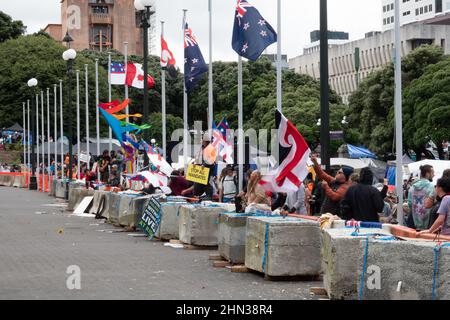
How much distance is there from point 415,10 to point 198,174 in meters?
137

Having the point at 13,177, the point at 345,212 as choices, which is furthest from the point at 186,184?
the point at 13,177

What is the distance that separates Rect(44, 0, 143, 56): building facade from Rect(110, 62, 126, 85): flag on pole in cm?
10560

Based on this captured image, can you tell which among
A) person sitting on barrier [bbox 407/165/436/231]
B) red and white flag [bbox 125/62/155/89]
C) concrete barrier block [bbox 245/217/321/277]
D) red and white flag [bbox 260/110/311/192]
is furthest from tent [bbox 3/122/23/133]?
concrete barrier block [bbox 245/217/321/277]

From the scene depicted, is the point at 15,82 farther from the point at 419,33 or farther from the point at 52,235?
the point at 52,235

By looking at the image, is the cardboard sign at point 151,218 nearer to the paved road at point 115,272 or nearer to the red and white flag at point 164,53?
the paved road at point 115,272

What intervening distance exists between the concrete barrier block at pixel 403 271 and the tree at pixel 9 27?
349ft

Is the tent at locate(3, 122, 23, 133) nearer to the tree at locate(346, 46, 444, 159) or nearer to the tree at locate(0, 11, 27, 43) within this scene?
the tree at locate(0, 11, 27, 43)

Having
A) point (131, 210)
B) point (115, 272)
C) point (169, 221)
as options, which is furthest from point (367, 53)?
point (115, 272)

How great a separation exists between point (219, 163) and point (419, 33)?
72091 mm

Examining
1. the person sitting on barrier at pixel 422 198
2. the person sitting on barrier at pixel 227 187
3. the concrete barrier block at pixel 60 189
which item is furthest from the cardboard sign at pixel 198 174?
the concrete barrier block at pixel 60 189

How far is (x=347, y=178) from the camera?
17531 millimetres

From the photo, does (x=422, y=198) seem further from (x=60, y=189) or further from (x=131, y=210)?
(x=60, y=189)

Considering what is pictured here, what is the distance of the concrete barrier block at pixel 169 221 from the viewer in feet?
75.5

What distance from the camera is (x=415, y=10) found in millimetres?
156500
